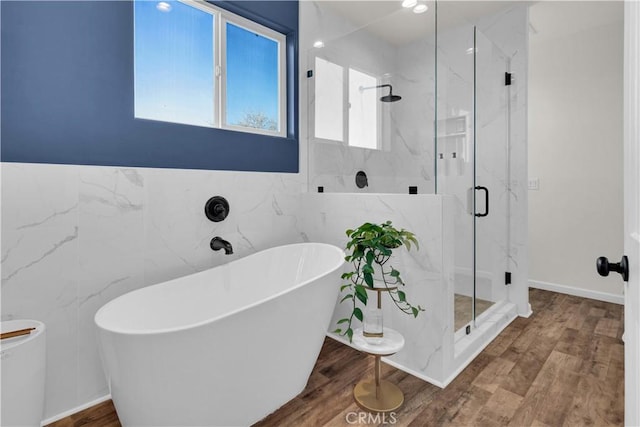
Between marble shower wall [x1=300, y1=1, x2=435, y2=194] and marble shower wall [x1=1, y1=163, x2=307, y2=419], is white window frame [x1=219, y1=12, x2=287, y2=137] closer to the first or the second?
marble shower wall [x1=300, y1=1, x2=435, y2=194]

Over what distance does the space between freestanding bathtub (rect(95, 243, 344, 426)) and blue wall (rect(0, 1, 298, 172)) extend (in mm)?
768

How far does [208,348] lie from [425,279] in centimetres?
120

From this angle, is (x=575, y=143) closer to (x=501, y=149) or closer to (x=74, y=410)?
(x=501, y=149)

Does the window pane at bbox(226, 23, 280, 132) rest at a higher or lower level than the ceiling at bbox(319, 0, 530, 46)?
lower

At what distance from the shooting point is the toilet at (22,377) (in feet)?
3.90

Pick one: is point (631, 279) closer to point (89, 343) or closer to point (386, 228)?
point (386, 228)

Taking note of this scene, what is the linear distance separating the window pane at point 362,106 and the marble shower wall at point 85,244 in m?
1.32

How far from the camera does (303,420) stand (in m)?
1.50

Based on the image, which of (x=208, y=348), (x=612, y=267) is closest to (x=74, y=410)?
(x=208, y=348)

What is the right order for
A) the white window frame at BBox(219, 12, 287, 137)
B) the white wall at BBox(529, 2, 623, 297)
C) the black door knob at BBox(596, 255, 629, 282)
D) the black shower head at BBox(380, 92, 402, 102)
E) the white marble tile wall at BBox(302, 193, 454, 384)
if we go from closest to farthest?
the black door knob at BBox(596, 255, 629, 282), the white marble tile wall at BBox(302, 193, 454, 384), the white window frame at BBox(219, 12, 287, 137), the black shower head at BBox(380, 92, 402, 102), the white wall at BBox(529, 2, 623, 297)

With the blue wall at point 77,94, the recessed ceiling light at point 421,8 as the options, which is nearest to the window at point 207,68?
the blue wall at point 77,94

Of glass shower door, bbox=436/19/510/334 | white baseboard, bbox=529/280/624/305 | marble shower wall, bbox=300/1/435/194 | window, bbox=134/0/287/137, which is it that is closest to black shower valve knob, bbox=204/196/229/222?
window, bbox=134/0/287/137

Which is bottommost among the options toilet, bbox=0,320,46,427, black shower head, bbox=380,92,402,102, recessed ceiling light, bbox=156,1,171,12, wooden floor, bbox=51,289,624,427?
wooden floor, bbox=51,289,624,427

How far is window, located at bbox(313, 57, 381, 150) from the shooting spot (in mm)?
2715
